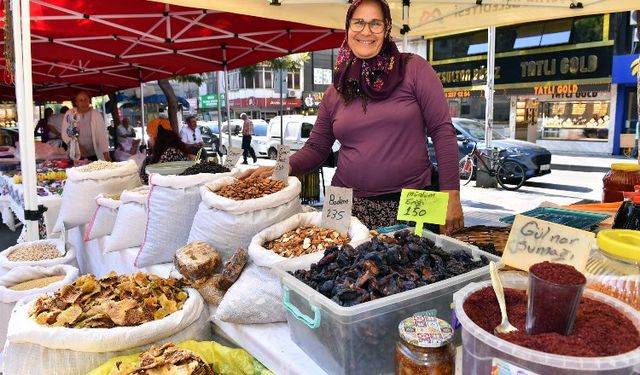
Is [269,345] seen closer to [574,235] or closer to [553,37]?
[574,235]

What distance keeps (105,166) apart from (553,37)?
604 inches

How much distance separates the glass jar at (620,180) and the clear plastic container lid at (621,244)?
3.56ft

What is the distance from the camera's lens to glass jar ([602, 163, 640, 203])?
187 centimetres

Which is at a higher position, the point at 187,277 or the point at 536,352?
the point at 536,352

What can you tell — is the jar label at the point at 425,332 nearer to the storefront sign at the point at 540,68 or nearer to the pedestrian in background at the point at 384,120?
the pedestrian in background at the point at 384,120

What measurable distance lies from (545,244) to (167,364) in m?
0.87

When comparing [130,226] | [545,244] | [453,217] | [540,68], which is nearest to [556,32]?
[540,68]

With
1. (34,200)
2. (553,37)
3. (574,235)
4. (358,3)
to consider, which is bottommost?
(34,200)

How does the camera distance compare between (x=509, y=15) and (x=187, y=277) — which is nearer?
(x=187, y=277)

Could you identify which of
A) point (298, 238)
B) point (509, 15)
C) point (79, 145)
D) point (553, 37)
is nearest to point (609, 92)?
point (553, 37)

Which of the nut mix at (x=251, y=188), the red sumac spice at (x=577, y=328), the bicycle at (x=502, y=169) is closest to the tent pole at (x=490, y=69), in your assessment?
the bicycle at (x=502, y=169)

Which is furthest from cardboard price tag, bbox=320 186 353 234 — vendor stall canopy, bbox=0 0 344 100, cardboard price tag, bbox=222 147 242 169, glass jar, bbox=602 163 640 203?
vendor stall canopy, bbox=0 0 344 100

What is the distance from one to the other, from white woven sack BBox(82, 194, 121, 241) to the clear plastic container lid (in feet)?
7.10

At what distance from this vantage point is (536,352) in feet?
2.15
